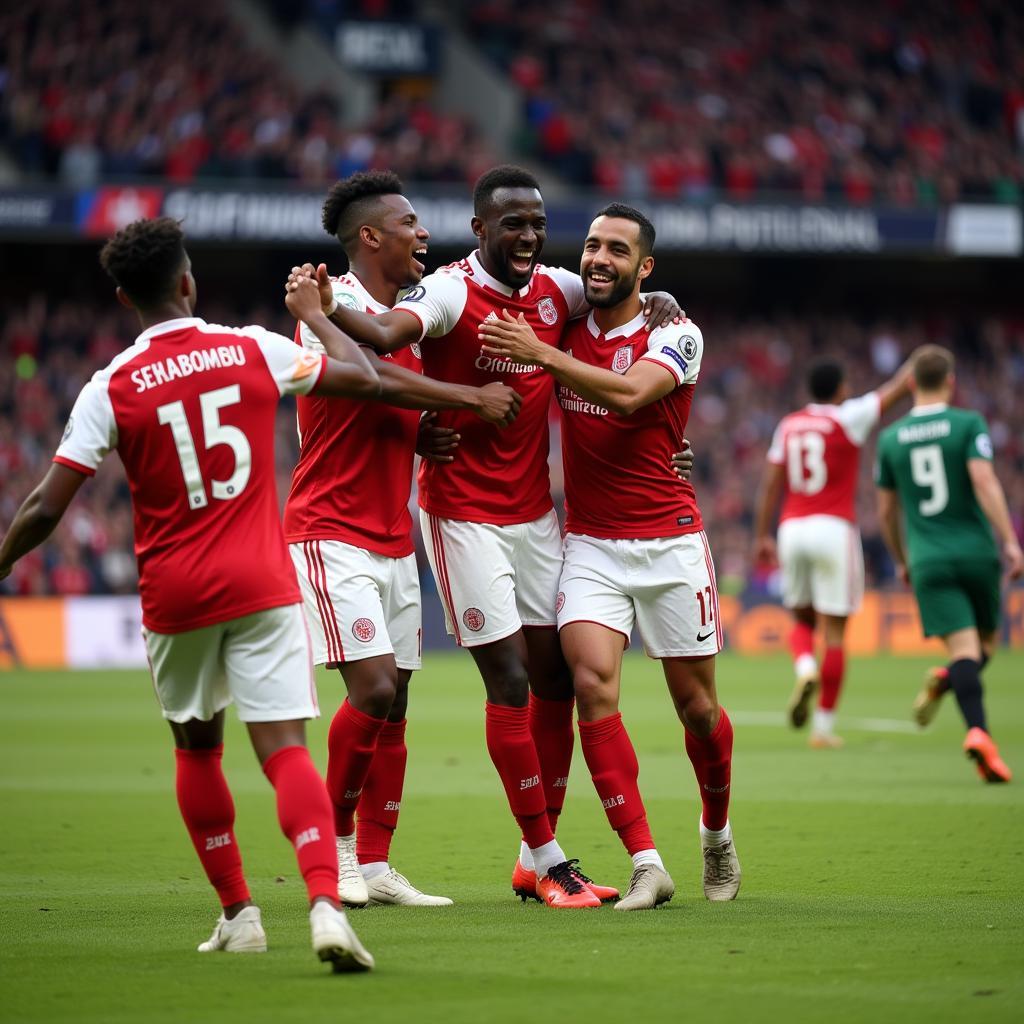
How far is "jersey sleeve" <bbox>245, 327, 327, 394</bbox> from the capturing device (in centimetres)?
516

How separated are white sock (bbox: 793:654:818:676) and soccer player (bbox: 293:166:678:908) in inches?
251

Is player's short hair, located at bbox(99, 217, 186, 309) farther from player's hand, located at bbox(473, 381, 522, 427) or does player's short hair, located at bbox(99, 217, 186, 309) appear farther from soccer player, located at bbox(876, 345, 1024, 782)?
soccer player, located at bbox(876, 345, 1024, 782)

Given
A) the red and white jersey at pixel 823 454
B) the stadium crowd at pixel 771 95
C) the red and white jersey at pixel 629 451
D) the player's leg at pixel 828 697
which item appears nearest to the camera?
the red and white jersey at pixel 629 451

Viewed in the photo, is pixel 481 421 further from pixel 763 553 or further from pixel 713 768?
pixel 763 553

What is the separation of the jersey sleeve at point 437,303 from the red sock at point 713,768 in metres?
1.84

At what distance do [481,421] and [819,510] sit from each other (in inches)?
301

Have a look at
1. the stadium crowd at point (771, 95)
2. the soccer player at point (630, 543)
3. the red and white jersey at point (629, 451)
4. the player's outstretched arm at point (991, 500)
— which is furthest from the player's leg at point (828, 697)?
the stadium crowd at point (771, 95)

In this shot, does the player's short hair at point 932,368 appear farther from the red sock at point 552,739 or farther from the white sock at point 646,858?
the white sock at point 646,858

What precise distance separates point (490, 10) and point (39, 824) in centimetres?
2728

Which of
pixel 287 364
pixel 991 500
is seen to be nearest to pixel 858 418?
pixel 991 500

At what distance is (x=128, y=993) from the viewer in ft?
15.4

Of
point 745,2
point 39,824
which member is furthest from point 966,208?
point 39,824

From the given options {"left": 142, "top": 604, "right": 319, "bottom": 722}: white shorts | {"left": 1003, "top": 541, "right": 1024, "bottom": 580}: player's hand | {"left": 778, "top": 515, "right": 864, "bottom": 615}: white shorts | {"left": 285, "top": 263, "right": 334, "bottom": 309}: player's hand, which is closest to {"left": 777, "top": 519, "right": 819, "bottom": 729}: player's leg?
{"left": 778, "top": 515, "right": 864, "bottom": 615}: white shorts

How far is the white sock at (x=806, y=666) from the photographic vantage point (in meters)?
12.9
